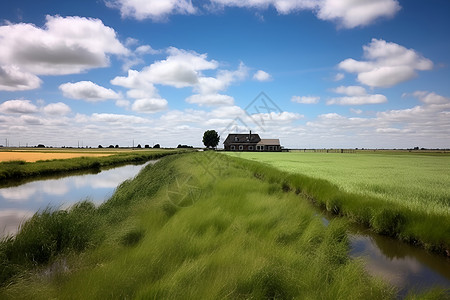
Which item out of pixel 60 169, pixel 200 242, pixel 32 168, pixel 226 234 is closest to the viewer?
pixel 200 242

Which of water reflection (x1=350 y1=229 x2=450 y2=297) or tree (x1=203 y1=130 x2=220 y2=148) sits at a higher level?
tree (x1=203 y1=130 x2=220 y2=148)

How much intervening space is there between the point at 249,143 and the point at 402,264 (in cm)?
8584

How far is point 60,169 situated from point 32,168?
3.38m

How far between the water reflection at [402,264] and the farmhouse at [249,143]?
83.8 metres

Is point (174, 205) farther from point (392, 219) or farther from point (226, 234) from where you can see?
point (392, 219)

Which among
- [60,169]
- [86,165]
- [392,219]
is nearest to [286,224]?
[392,219]

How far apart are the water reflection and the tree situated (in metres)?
97.0

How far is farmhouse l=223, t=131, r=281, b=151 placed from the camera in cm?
9131

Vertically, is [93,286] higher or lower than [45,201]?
higher

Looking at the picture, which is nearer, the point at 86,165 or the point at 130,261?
the point at 130,261

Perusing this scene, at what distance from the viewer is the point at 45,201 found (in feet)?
45.3

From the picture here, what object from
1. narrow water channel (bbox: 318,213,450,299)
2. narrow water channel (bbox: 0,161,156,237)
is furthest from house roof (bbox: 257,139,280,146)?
narrow water channel (bbox: 318,213,450,299)

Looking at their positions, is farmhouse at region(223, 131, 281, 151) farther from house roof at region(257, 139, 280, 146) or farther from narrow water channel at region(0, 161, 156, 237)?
narrow water channel at region(0, 161, 156, 237)

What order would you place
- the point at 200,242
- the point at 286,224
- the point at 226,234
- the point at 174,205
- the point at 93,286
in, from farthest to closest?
the point at 174,205 → the point at 286,224 → the point at 226,234 → the point at 200,242 → the point at 93,286
